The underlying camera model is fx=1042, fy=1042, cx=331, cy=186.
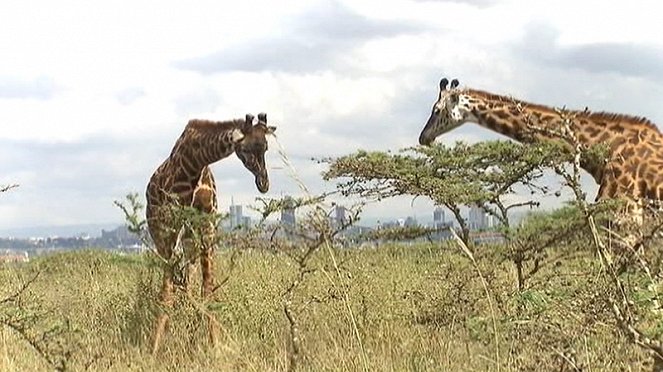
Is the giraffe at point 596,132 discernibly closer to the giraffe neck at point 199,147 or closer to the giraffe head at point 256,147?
the giraffe head at point 256,147

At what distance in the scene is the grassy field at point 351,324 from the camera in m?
4.43

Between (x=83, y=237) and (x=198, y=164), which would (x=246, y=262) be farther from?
(x=83, y=237)

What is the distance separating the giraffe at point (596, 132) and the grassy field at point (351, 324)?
631mm

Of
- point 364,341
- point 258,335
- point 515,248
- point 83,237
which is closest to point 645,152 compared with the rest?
point 515,248

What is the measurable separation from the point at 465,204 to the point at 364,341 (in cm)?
104

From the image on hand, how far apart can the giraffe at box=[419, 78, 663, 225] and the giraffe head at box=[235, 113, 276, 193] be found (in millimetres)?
1294

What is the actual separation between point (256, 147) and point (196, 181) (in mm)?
770

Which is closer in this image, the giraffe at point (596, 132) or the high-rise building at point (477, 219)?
the high-rise building at point (477, 219)

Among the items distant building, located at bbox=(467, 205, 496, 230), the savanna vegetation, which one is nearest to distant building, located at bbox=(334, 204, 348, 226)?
the savanna vegetation

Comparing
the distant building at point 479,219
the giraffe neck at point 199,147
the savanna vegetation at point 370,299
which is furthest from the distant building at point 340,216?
the giraffe neck at point 199,147

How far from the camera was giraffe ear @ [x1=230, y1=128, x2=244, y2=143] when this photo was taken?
7613mm

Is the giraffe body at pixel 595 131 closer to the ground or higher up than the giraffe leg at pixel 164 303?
higher up

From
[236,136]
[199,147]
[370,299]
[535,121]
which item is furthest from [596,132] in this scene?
[199,147]

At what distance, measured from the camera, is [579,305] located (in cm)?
408
